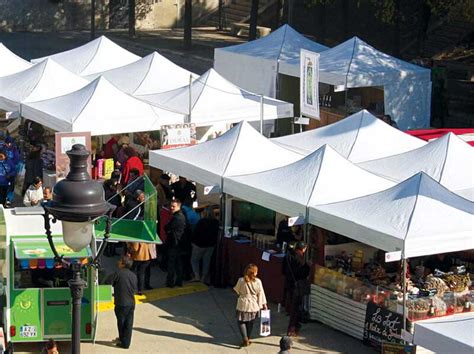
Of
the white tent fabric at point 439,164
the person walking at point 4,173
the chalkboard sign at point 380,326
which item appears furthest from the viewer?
the person walking at point 4,173

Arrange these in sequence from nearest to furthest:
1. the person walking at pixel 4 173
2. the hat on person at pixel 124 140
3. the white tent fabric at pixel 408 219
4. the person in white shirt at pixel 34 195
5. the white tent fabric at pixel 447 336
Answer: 1. the white tent fabric at pixel 447 336
2. the white tent fabric at pixel 408 219
3. the person in white shirt at pixel 34 195
4. the person walking at pixel 4 173
5. the hat on person at pixel 124 140

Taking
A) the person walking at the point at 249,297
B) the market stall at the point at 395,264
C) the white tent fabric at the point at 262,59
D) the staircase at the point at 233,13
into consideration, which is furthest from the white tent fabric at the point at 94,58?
the staircase at the point at 233,13

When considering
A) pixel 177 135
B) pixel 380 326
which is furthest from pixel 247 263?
pixel 177 135

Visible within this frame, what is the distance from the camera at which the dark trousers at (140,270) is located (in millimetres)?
15211

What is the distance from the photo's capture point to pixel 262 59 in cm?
2520

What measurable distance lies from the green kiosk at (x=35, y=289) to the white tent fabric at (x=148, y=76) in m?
9.37

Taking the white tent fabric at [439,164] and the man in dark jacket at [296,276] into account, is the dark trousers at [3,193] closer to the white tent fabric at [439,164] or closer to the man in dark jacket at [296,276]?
the white tent fabric at [439,164]

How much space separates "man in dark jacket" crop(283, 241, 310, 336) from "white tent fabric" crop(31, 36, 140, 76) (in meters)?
11.6

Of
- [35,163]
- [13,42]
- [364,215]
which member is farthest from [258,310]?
[13,42]

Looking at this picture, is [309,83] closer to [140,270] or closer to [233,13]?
[140,270]

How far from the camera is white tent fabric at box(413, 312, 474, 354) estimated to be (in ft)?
31.2

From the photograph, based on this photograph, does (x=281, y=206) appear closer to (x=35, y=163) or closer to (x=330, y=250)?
(x=330, y=250)

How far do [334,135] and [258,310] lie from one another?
5817mm

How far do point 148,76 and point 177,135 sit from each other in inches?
152
